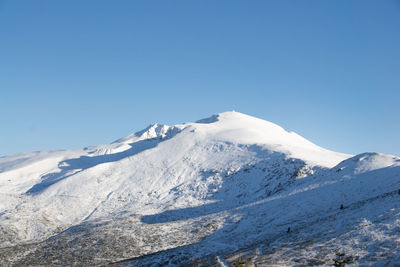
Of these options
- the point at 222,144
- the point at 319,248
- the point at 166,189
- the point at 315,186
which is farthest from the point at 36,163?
the point at 319,248

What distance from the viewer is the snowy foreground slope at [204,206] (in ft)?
93.8

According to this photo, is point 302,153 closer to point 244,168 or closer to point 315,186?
point 244,168

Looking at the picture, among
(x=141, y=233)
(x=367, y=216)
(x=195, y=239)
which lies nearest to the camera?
(x=367, y=216)

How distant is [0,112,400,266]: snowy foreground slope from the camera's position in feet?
93.8

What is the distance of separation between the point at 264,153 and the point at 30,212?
181ft

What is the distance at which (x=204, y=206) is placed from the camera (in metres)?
61.4

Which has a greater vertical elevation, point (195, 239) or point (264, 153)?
point (264, 153)

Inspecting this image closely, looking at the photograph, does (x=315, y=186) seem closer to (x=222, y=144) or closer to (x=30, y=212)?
(x=222, y=144)

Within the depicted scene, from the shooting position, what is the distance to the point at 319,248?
82.3 ft

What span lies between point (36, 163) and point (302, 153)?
84.7m

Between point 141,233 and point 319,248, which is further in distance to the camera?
point 141,233

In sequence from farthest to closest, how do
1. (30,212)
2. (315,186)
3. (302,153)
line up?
1. (302,153)
2. (30,212)
3. (315,186)

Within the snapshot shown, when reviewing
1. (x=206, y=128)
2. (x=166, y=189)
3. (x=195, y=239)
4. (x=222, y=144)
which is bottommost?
(x=195, y=239)

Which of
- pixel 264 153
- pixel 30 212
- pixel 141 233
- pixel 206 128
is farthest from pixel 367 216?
pixel 206 128
